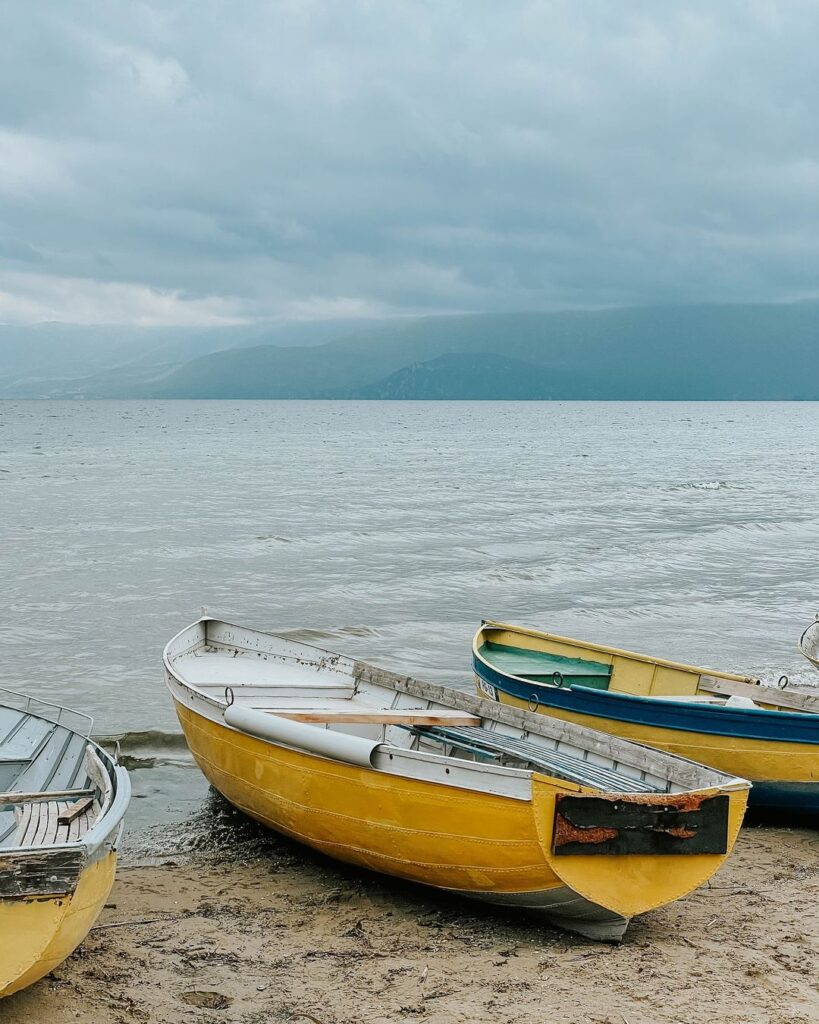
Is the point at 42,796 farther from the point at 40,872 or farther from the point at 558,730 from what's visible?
the point at 558,730

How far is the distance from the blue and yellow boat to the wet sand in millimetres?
1012

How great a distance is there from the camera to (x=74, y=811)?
668 cm

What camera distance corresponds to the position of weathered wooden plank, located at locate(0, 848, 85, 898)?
5.45m

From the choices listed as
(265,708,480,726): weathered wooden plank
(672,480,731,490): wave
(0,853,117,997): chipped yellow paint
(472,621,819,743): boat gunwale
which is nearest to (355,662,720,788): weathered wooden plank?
(265,708,480,726): weathered wooden plank

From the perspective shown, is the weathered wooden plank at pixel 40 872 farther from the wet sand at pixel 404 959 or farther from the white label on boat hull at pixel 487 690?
the white label on boat hull at pixel 487 690

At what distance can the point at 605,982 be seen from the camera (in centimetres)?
654

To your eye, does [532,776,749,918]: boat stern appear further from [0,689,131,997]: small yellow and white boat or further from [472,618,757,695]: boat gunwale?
[472,618,757,695]: boat gunwale

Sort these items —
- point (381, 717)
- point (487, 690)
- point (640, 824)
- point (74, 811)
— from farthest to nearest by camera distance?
point (487, 690), point (381, 717), point (640, 824), point (74, 811)

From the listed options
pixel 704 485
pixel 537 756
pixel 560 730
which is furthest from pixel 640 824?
pixel 704 485

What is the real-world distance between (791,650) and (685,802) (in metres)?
13.2

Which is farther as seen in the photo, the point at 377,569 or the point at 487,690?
the point at 377,569

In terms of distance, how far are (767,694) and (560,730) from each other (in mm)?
3330

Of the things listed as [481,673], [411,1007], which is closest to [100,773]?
[411,1007]

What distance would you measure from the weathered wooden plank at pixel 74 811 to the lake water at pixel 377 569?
433cm
